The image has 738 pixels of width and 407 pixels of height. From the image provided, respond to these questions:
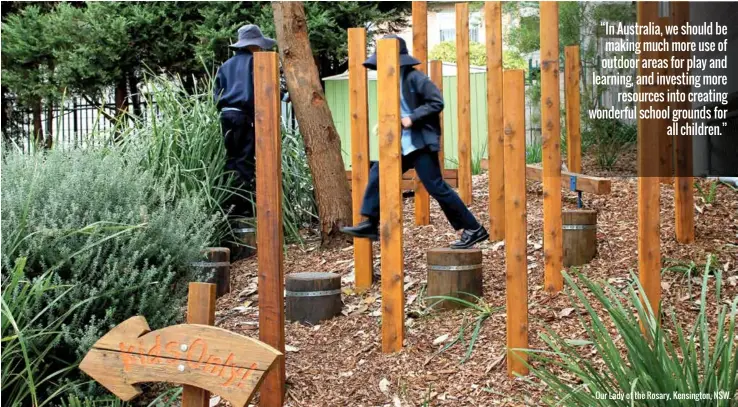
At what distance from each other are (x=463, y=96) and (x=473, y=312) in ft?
8.54

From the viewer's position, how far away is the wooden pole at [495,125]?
608 centimetres

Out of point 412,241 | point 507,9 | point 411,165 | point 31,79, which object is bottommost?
point 412,241

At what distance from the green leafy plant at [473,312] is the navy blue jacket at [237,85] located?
2.71 metres

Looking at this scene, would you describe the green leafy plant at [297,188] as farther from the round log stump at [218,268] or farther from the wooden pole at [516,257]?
the wooden pole at [516,257]

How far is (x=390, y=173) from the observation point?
4.45 m

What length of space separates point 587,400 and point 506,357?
97 centimetres

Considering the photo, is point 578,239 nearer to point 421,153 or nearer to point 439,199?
point 439,199

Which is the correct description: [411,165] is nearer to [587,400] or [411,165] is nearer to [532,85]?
[587,400]

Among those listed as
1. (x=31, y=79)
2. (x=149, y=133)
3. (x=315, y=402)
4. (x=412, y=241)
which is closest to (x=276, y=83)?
(x=315, y=402)

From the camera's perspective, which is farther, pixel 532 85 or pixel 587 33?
pixel 532 85

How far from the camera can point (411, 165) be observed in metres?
5.71

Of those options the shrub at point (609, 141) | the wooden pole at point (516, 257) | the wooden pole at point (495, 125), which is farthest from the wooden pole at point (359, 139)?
the shrub at point (609, 141)

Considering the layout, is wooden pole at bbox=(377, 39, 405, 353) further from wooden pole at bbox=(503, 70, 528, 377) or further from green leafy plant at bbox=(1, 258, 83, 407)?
green leafy plant at bbox=(1, 258, 83, 407)

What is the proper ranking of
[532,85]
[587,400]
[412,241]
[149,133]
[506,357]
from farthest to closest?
[532,85] → [149,133] → [412,241] → [506,357] → [587,400]
